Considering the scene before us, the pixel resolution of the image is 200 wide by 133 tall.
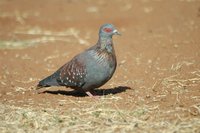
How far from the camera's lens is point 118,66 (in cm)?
1020

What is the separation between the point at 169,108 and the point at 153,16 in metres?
8.41

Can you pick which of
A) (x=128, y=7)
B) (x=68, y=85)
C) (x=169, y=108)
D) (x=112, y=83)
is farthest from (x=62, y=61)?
(x=128, y=7)

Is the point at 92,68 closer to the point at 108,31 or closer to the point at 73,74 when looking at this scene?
the point at 73,74

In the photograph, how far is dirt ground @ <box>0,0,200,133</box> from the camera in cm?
673

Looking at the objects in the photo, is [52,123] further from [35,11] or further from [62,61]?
[35,11]

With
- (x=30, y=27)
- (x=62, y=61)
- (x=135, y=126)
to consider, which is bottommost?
(x=135, y=126)

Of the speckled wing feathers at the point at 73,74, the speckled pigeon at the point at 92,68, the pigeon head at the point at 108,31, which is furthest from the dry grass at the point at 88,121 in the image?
the pigeon head at the point at 108,31

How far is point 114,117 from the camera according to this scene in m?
6.76

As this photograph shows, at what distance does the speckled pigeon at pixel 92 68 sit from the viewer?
775 cm

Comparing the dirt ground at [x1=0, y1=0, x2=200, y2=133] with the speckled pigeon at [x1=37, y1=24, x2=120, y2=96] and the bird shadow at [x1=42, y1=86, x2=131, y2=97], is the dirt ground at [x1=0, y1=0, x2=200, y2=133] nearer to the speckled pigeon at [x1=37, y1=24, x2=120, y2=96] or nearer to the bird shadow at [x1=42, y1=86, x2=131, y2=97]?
the bird shadow at [x1=42, y1=86, x2=131, y2=97]

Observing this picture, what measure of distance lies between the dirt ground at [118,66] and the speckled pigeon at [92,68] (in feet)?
0.78

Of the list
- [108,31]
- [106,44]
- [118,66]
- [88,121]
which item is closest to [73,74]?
[106,44]

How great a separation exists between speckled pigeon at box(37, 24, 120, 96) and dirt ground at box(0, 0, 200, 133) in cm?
24

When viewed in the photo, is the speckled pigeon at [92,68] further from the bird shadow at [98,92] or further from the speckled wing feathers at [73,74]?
the bird shadow at [98,92]
